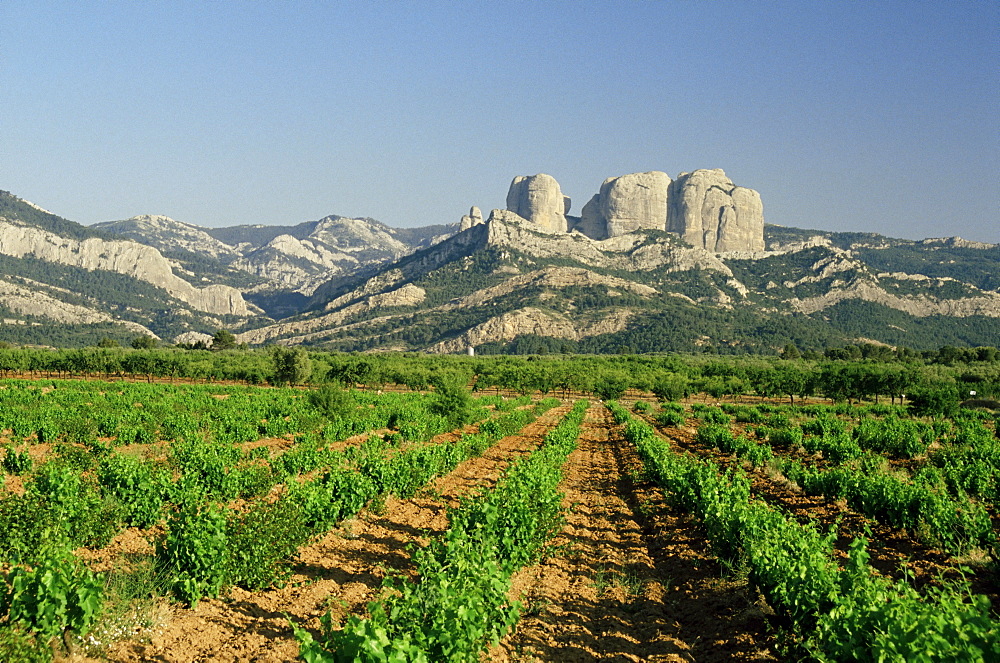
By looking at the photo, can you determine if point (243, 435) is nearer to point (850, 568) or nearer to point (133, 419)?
point (133, 419)

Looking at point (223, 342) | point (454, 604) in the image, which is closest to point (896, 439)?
point (454, 604)

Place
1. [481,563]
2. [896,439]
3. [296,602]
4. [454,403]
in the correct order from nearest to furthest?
[481,563] < [296,602] < [896,439] < [454,403]

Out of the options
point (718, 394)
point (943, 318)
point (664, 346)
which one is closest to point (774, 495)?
point (718, 394)

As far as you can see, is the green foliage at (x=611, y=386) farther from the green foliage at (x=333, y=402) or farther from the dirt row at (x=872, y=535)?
the dirt row at (x=872, y=535)

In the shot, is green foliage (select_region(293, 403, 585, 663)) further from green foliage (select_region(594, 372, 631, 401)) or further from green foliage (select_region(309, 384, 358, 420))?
green foliage (select_region(594, 372, 631, 401))

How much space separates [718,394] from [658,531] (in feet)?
213

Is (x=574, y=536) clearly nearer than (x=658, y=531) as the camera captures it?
Yes

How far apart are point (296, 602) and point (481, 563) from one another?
10.8ft

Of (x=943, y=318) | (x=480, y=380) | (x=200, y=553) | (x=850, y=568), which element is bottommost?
(x=480, y=380)

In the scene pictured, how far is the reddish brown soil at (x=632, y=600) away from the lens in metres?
8.66

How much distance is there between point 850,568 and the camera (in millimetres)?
8055

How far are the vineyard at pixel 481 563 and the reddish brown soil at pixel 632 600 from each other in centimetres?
5

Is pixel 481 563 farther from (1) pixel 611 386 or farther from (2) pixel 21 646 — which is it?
(1) pixel 611 386

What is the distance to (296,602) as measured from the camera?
30.7 feet
